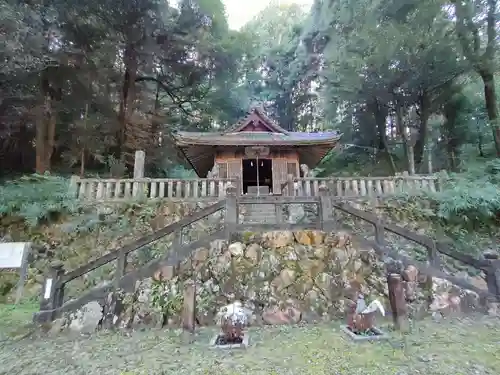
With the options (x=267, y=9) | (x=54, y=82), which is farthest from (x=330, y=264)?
(x=267, y=9)

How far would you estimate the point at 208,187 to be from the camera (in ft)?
30.4

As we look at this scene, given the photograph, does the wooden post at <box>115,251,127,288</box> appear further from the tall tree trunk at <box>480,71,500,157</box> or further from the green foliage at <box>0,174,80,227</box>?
the tall tree trunk at <box>480,71,500,157</box>

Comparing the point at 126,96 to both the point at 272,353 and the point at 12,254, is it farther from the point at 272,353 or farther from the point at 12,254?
the point at 272,353

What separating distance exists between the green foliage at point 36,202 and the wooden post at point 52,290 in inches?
136

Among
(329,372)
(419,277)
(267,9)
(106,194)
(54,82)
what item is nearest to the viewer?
(329,372)

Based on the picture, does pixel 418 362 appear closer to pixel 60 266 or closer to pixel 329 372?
pixel 329 372

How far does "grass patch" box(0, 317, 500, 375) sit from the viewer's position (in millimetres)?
3475

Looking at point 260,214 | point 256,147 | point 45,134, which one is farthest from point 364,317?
point 45,134

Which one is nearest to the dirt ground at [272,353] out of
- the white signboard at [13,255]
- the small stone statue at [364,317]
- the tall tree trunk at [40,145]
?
the small stone statue at [364,317]

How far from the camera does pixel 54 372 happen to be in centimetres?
358

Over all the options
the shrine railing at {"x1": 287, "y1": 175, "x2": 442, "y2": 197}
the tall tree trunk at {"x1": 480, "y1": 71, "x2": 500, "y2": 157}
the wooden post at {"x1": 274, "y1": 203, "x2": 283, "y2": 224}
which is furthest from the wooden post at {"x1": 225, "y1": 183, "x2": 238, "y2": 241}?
the tall tree trunk at {"x1": 480, "y1": 71, "x2": 500, "y2": 157}

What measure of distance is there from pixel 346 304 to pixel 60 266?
5380 mm

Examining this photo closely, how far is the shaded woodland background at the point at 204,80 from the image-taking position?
10.6 meters

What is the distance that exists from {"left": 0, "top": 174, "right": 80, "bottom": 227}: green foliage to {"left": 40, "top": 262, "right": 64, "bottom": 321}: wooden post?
11.3 ft
